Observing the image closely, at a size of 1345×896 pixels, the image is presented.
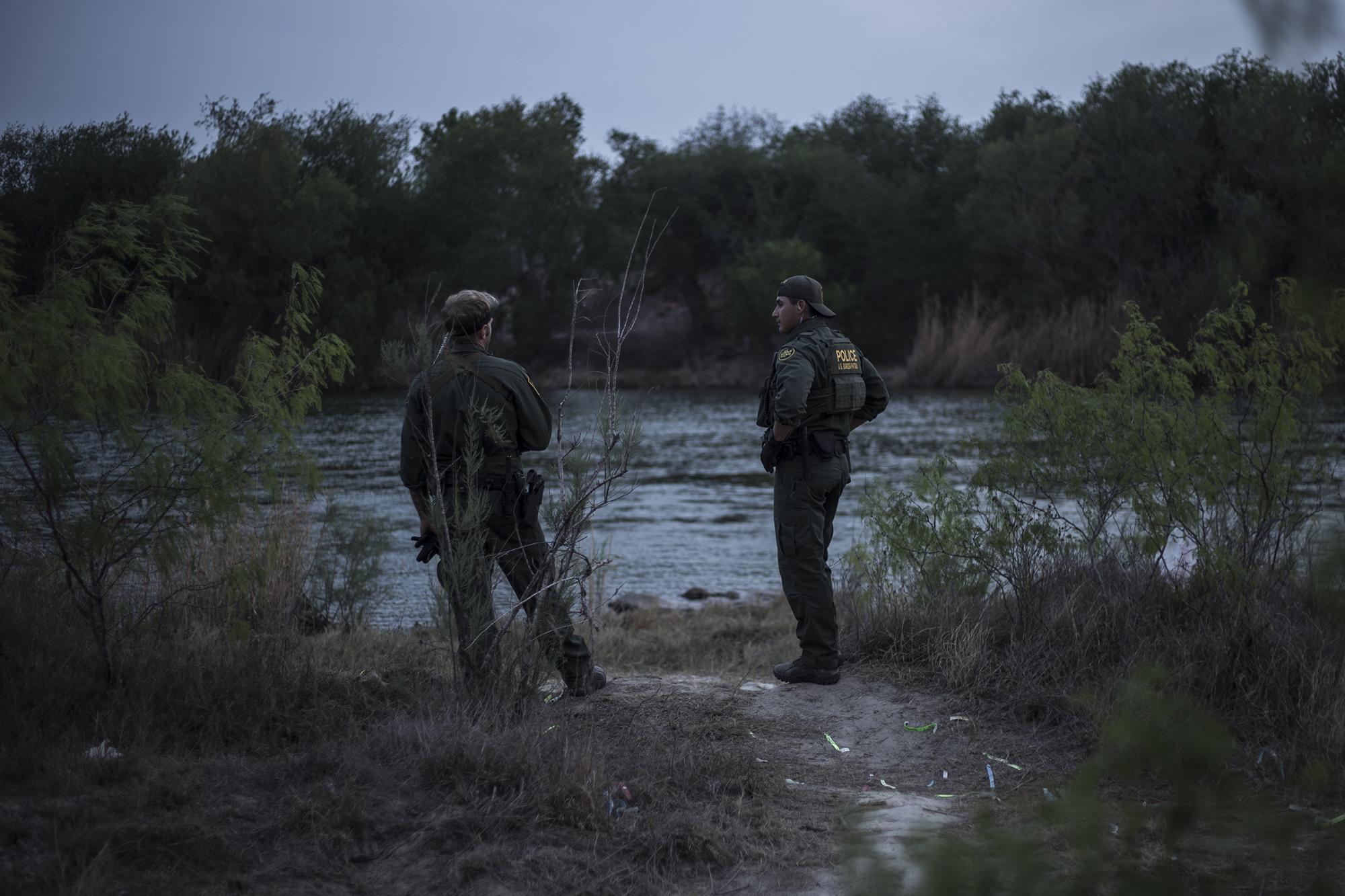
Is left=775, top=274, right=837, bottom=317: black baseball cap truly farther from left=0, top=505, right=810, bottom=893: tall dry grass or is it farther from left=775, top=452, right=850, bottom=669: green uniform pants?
left=0, top=505, right=810, bottom=893: tall dry grass

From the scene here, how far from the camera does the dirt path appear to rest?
4043 millimetres

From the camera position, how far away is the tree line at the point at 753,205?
3.70 feet

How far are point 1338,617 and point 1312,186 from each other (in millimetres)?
541

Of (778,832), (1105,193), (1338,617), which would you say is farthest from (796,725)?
(1338,617)

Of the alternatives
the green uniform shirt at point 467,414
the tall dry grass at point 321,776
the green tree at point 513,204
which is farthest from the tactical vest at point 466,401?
the green tree at point 513,204

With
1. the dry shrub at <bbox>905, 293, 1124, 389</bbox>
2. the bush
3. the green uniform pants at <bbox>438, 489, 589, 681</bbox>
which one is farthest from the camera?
the dry shrub at <bbox>905, 293, 1124, 389</bbox>

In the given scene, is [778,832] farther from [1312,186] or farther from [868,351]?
[868,351]

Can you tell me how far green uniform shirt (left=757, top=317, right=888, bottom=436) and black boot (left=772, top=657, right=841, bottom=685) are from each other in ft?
4.15

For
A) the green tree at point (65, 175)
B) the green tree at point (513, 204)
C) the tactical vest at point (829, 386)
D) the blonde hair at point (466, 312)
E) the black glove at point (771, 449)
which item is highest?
the green tree at point (513, 204)

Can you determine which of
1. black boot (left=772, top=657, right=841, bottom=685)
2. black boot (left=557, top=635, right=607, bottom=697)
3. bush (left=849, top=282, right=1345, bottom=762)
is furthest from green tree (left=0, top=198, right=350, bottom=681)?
bush (left=849, top=282, right=1345, bottom=762)

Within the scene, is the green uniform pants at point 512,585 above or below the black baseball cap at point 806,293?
below

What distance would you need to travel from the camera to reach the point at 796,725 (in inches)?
217

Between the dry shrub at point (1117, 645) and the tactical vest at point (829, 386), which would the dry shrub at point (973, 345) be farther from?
the tactical vest at point (829, 386)

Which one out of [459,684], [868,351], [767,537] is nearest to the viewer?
[459,684]
